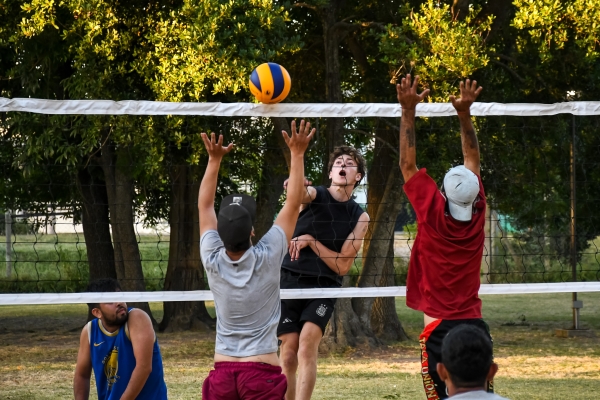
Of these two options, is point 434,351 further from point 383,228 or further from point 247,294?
point 383,228

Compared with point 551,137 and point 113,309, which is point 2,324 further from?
point 113,309

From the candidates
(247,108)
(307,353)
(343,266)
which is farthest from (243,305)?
(247,108)

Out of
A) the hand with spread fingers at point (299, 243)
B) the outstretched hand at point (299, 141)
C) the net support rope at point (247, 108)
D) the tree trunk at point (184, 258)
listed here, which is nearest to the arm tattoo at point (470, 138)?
the outstretched hand at point (299, 141)

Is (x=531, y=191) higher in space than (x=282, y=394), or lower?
higher

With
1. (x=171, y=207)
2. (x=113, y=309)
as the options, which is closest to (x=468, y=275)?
(x=113, y=309)

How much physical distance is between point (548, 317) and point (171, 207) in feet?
30.2

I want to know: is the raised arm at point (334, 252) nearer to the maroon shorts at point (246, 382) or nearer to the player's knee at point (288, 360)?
the player's knee at point (288, 360)

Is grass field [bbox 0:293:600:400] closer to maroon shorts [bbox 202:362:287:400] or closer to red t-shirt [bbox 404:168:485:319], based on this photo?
red t-shirt [bbox 404:168:485:319]

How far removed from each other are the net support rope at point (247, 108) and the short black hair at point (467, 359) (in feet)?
10.9

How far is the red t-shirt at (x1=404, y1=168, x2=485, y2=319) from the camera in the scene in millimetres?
4805

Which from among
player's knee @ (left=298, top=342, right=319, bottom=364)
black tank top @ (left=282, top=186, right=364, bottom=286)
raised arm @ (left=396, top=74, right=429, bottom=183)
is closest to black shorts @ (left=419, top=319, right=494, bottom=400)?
raised arm @ (left=396, top=74, right=429, bottom=183)

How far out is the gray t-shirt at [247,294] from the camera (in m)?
4.43

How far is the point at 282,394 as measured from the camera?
4523 mm

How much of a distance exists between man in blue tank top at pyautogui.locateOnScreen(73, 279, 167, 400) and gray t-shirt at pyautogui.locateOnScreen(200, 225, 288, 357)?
3.48 feet
